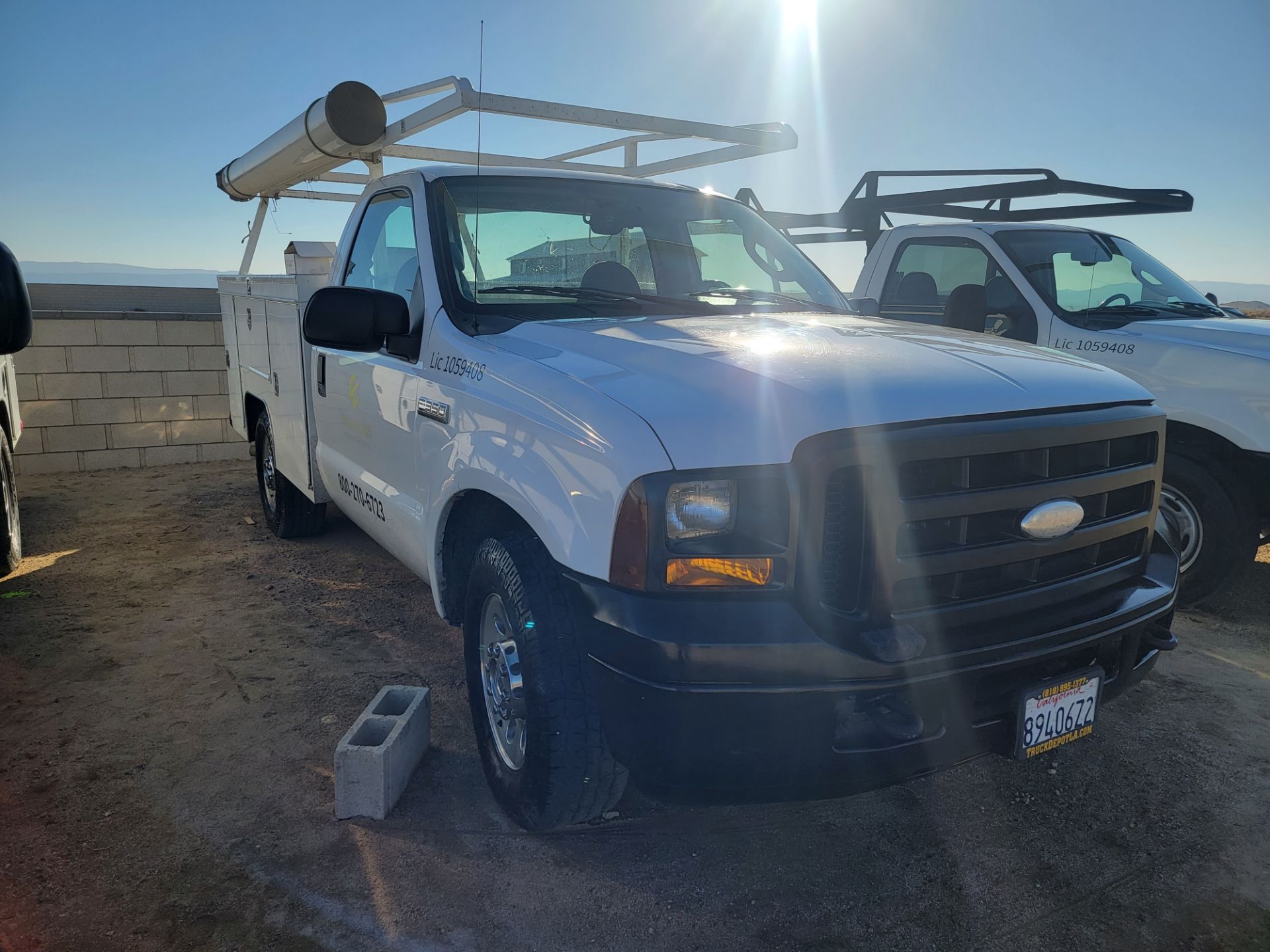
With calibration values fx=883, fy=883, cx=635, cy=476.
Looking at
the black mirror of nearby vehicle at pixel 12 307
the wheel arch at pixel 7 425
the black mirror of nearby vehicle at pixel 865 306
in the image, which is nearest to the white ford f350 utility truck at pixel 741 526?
the black mirror of nearby vehicle at pixel 865 306

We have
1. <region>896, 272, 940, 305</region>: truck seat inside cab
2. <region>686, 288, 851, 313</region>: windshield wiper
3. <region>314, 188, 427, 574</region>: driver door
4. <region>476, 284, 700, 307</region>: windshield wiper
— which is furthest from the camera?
<region>896, 272, 940, 305</region>: truck seat inside cab

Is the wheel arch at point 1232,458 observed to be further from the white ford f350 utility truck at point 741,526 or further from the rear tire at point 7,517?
the rear tire at point 7,517

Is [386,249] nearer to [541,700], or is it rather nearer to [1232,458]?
[541,700]

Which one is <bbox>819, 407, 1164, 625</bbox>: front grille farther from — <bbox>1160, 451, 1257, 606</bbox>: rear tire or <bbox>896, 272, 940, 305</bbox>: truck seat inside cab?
<bbox>896, 272, 940, 305</bbox>: truck seat inside cab

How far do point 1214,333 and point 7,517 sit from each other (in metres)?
7.08

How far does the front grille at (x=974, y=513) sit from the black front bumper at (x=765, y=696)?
134 mm

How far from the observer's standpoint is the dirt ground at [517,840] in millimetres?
2367

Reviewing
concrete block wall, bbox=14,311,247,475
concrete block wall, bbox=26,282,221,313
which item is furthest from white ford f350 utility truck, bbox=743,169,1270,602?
concrete block wall, bbox=26,282,221,313

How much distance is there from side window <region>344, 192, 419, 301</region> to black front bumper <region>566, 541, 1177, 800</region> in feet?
6.44

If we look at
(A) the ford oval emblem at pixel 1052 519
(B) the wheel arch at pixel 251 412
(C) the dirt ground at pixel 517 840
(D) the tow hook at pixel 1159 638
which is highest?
(A) the ford oval emblem at pixel 1052 519

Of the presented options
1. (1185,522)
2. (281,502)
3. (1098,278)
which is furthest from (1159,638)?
(281,502)

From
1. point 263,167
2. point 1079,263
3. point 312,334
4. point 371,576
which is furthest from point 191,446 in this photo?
point 1079,263

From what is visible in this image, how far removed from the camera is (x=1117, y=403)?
258cm

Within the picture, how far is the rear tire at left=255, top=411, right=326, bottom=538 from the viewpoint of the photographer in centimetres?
598
